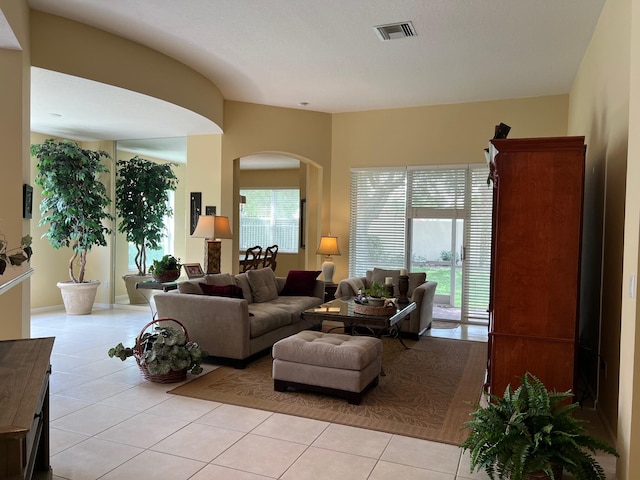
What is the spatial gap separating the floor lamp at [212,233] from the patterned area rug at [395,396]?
1.69 metres

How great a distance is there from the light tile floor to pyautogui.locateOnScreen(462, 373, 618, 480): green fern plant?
1.12ft

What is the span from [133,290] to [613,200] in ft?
22.1

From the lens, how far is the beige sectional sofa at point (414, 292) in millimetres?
5867

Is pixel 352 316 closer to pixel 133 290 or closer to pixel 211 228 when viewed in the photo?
pixel 211 228

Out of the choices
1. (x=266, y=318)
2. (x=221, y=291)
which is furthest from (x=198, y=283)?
(x=266, y=318)

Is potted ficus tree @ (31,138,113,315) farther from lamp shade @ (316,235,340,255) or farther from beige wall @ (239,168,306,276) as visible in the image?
beige wall @ (239,168,306,276)

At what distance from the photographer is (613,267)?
3342 mm

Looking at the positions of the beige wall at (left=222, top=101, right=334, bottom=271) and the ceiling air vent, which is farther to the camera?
the beige wall at (left=222, top=101, right=334, bottom=271)

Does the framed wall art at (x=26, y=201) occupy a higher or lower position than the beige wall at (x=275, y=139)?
lower

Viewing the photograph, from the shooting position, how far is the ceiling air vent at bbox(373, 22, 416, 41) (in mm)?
4388

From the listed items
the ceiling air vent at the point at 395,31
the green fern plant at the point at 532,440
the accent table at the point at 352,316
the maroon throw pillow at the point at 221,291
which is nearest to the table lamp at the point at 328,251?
the accent table at the point at 352,316

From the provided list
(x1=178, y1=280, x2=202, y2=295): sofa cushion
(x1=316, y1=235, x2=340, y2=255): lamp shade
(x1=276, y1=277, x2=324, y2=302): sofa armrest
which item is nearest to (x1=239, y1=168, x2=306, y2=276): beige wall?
(x1=316, y1=235, x2=340, y2=255): lamp shade

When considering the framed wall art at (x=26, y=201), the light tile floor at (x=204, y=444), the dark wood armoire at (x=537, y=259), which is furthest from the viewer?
A: the framed wall art at (x=26, y=201)

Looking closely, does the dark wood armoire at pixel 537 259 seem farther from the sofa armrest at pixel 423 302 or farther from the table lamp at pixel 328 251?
the table lamp at pixel 328 251
